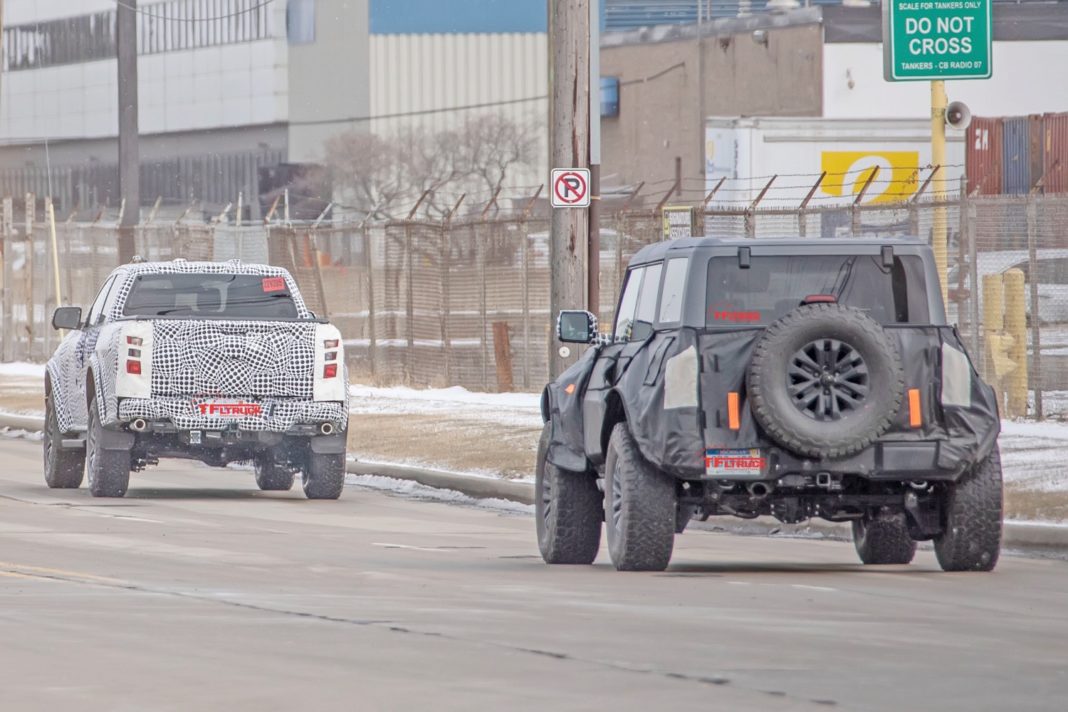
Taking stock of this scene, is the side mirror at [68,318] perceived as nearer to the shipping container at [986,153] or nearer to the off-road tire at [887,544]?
the off-road tire at [887,544]

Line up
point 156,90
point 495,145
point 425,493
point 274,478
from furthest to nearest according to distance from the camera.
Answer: point 156,90 → point 495,145 → point 274,478 → point 425,493

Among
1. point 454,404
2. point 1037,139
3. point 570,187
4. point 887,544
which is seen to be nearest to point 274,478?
point 570,187

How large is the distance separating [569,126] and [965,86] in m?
48.8

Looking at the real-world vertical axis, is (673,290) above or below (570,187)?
below

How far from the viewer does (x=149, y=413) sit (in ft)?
55.9

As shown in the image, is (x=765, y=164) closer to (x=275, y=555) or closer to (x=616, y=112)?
(x=616, y=112)

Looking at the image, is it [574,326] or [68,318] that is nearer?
[574,326]

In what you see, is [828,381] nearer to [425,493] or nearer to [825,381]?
[825,381]

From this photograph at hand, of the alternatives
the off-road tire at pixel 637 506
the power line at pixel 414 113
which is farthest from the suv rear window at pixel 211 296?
the power line at pixel 414 113

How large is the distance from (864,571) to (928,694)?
190 inches

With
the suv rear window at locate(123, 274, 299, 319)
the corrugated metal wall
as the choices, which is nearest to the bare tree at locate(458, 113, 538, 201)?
the corrugated metal wall

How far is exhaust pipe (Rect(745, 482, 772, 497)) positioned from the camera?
37.6 ft

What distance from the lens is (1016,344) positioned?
2308 cm

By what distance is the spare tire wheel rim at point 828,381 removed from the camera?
36.8 feet
